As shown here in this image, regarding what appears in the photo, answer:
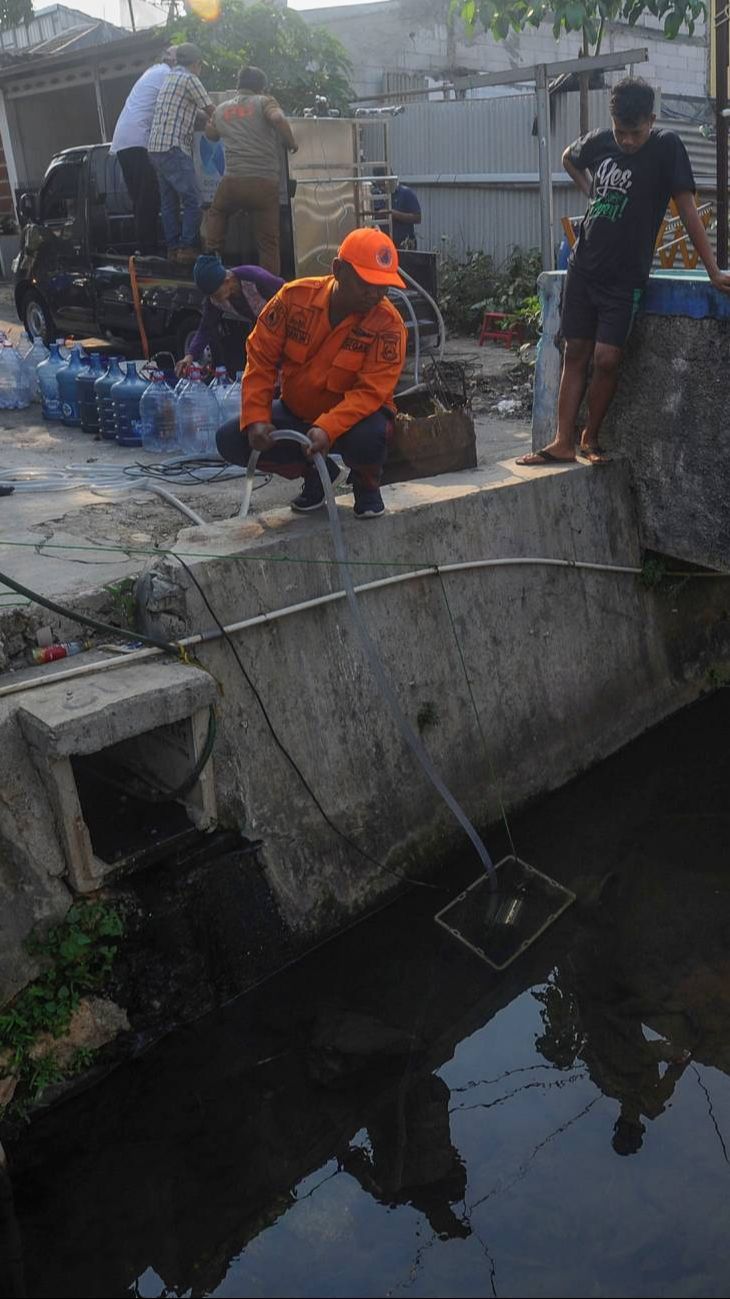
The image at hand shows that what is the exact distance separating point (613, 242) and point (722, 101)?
156 cm

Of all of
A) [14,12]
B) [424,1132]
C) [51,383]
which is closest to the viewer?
[424,1132]

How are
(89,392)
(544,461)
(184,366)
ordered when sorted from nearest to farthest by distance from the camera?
(544,461), (184,366), (89,392)

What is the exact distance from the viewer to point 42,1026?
3.97 metres

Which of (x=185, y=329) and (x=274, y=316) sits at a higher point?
(x=274, y=316)

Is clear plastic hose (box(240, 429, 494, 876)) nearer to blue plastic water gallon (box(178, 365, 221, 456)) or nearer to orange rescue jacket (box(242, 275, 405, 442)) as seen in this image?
orange rescue jacket (box(242, 275, 405, 442))

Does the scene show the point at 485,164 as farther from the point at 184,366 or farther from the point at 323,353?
the point at 323,353

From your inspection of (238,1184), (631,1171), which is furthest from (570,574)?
(238,1184)

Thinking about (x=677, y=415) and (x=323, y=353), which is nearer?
(x=323, y=353)

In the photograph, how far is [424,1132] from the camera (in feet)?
13.4

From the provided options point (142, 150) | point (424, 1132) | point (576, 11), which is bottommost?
point (424, 1132)

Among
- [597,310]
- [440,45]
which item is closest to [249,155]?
[597,310]

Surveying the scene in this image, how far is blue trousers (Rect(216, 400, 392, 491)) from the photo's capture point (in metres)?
5.04

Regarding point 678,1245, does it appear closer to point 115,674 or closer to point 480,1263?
point 480,1263

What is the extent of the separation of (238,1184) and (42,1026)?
869 millimetres
